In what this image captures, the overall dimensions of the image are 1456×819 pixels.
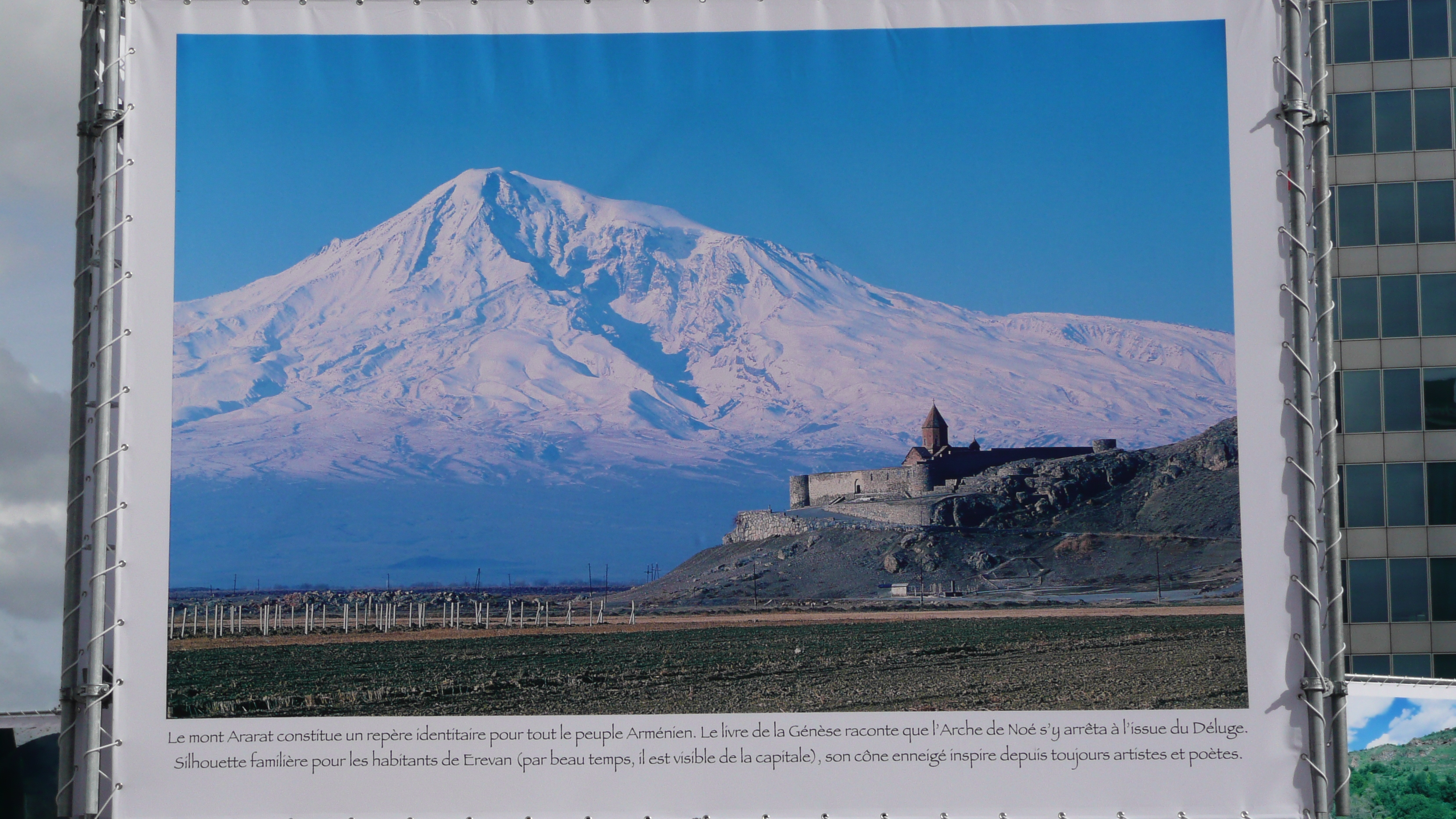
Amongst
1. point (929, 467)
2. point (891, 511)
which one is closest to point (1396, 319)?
point (891, 511)

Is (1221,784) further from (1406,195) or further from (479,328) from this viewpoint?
(1406,195)

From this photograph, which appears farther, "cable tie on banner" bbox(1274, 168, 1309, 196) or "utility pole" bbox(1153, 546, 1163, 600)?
"utility pole" bbox(1153, 546, 1163, 600)

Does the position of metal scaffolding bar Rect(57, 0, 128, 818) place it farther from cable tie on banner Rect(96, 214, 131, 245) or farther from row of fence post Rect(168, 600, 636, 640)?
row of fence post Rect(168, 600, 636, 640)

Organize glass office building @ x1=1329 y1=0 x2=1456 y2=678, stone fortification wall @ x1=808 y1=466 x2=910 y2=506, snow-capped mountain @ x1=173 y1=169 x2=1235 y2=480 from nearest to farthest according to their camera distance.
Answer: snow-capped mountain @ x1=173 y1=169 x2=1235 y2=480 → stone fortification wall @ x1=808 y1=466 x2=910 y2=506 → glass office building @ x1=1329 y1=0 x2=1456 y2=678

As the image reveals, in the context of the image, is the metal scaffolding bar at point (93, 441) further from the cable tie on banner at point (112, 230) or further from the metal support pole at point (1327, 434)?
the metal support pole at point (1327, 434)

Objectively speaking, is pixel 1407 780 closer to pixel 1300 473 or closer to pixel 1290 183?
pixel 1300 473

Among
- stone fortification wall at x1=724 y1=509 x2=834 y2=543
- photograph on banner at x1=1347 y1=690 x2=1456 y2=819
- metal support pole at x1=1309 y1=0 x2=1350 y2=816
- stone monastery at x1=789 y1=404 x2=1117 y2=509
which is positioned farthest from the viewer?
photograph on banner at x1=1347 y1=690 x2=1456 y2=819

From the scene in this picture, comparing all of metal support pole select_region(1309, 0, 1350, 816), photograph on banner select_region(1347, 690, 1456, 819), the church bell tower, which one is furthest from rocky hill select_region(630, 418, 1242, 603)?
photograph on banner select_region(1347, 690, 1456, 819)
